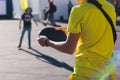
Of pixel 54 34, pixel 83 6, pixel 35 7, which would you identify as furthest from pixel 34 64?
pixel 35 7

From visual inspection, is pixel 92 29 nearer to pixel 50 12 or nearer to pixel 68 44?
pixel 68 44

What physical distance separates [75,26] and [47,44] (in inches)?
15.7

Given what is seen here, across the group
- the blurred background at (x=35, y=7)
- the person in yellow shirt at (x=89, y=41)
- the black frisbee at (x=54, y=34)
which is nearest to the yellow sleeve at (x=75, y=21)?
the person in yellow shirt at (x=89, y=41)

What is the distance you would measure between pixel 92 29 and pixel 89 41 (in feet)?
0.36

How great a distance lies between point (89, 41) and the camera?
12.6 ft

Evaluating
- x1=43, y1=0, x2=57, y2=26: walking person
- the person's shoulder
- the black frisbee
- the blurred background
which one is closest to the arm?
the black frisbee

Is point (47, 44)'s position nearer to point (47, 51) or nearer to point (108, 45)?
point (108, 45)

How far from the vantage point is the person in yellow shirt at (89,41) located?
12.3ft

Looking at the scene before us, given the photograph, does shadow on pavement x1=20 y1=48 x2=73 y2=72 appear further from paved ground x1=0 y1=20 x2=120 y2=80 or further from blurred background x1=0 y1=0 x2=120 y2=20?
blurred background x1=0 y1=0 x2=120 y2=20

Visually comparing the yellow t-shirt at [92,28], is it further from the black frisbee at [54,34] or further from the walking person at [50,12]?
the walking person at [50,12]

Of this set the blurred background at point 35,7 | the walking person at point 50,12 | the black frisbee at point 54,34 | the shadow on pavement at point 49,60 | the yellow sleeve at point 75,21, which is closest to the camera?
the yellow sleeve at point 75,21

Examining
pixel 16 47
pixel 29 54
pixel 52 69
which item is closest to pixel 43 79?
pixel 52 69

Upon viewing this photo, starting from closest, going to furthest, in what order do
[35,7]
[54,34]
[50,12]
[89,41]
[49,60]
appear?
[89,41], [54,34], [49,60], [50,12], [35,7]

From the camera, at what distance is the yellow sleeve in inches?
146
